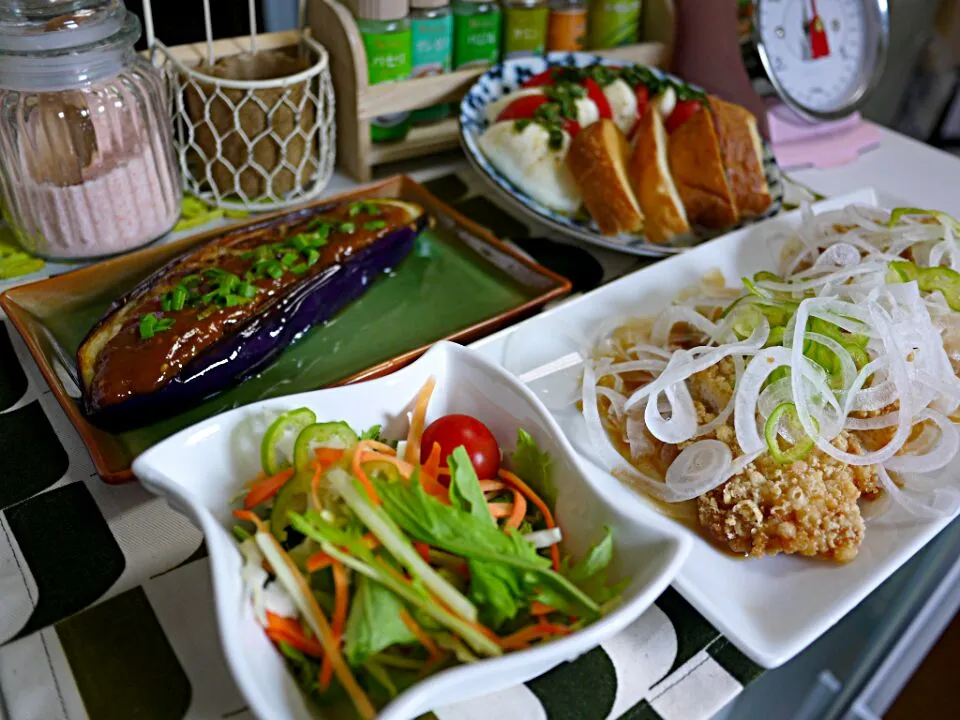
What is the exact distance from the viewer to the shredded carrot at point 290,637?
0.59 m

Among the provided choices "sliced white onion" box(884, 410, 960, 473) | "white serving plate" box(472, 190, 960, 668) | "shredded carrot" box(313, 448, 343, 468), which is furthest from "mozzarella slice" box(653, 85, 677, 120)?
"shredded carrot" box(313, 448, 343, 468)

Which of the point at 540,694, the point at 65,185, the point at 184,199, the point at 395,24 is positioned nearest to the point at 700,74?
the point at 395,24

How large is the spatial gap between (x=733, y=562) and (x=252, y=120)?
2.98ft

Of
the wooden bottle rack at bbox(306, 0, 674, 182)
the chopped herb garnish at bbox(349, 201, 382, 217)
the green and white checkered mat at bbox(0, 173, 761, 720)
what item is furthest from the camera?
the wooden bottle rack at bbox(306, 0, 674, 182)

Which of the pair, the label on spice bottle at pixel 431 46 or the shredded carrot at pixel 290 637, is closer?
the shredded carrot at pixel 290 637

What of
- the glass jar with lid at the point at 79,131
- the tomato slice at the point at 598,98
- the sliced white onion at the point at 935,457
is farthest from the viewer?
the tomato slice at the point at 598,98

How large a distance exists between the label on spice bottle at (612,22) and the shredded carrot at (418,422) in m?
1.06

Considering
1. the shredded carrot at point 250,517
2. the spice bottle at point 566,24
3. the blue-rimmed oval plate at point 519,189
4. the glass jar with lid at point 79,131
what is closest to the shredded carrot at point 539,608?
the shredded carrot at point 250,517

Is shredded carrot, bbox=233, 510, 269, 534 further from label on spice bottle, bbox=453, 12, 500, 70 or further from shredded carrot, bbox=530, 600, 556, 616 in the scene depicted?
label on spice bottle, bbox=453, 12, 500, 70

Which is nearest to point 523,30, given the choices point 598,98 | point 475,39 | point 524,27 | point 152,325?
point 524,27

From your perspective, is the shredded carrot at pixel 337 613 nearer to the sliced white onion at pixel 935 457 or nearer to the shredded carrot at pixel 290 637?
the shredded carrot at pixel 290 637

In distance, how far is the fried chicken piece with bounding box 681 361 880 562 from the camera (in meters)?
0.75

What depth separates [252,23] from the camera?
123cm

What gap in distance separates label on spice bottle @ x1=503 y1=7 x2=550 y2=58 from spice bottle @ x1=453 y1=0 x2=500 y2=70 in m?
0.03
